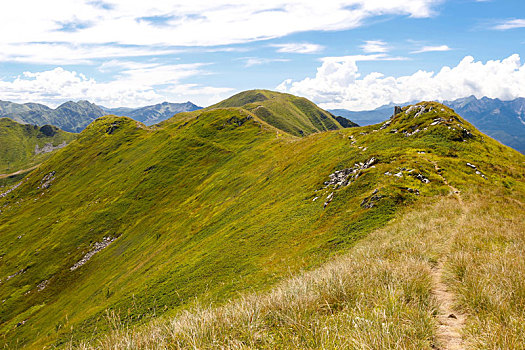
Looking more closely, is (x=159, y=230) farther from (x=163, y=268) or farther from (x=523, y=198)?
(x=523, y=198)

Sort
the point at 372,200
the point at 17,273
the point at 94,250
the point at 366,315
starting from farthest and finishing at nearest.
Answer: the point at 17,273 < the point at 94,250 < the point at 372,200 < the point at 366,315

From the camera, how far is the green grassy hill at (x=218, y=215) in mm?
28766

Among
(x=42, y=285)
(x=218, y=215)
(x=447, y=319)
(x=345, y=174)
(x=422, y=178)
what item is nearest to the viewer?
(x=447, y=319)

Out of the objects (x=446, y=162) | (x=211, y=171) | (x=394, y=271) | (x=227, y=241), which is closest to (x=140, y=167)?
(x=211, y=171)

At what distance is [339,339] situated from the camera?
5.64 metres

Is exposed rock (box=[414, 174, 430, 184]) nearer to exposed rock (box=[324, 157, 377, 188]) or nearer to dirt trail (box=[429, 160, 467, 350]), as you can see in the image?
exposed rock (box=[324, 157, 377, 188])

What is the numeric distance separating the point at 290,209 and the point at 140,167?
136103 millimetres

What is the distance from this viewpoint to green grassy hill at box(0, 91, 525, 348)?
1133 inches

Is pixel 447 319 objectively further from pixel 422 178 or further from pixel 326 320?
pixel 422 178

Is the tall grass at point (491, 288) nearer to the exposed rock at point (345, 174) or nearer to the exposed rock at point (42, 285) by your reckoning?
the exposed rock at point (345, 174)

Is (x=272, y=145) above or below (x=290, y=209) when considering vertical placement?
above

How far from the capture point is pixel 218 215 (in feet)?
211

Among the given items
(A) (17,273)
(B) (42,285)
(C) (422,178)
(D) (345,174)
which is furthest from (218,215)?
(A) (17,273)

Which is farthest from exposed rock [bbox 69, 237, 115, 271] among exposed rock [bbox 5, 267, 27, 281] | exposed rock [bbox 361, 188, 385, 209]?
exposed rock [bbox 361, 188, 385, 209]
